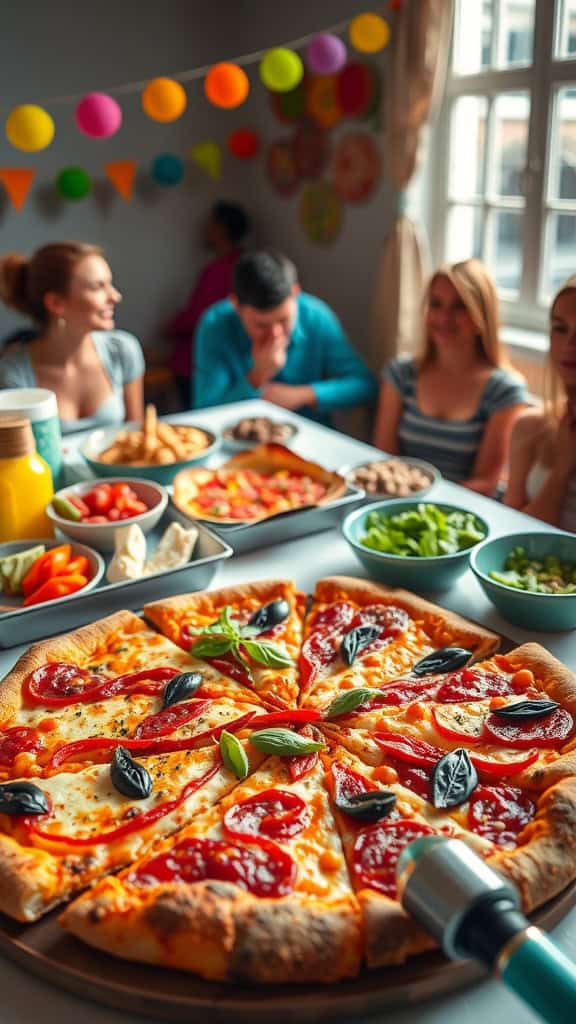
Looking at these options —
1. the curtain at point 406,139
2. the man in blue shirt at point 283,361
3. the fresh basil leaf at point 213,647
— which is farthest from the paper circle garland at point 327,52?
the fresh basil leaf at point 213,647

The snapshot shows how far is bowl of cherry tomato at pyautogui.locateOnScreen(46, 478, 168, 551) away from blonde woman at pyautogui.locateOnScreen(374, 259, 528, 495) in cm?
148

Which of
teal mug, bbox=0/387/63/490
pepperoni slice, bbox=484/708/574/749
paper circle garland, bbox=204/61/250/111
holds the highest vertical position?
paper circle garland, bbox=204/61/250/111

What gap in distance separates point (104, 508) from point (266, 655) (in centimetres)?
75

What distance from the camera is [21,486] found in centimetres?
226

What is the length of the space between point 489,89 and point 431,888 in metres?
4.53

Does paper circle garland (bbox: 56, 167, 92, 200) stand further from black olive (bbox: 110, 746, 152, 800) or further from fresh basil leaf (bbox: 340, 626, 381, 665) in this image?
black olive (bbox: 110, 746, 152, 800)

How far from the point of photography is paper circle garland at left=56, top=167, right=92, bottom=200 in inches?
235

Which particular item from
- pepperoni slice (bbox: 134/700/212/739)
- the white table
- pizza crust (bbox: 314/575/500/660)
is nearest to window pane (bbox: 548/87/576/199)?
the white table

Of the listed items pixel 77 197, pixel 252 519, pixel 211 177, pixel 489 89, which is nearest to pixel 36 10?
pixel 77 197

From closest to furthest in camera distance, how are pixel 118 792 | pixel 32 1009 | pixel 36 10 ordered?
pixel 32 1009 < pixel 118 792 < pixel 36 10

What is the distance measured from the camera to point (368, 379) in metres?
4.49

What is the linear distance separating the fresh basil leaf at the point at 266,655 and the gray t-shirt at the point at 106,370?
1.90 metres

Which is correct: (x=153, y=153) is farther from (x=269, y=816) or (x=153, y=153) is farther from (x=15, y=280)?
(x=269, y=816)

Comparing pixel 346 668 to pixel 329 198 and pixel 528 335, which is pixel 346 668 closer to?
pixel 528 335
